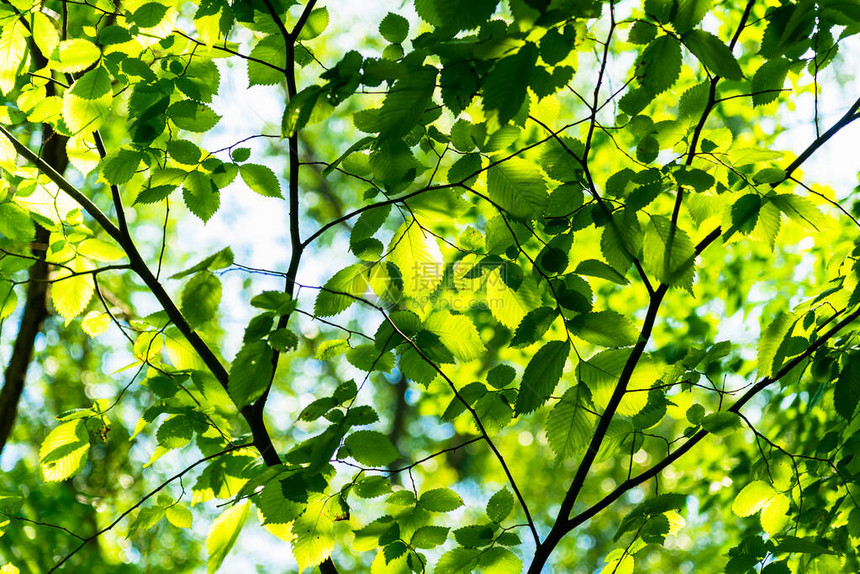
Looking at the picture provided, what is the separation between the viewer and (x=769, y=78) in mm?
1138

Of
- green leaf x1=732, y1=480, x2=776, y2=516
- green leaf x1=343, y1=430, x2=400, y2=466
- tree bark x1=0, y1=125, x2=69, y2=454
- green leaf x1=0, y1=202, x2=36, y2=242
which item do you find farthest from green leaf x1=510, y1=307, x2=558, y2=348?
tree bark x1=0, y1=125, x2=69, y2=454

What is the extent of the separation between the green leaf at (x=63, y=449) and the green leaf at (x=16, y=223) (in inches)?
18.6

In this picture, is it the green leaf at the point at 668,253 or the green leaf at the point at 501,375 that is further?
the green leaf at the point at 501,375

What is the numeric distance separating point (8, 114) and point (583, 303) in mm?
1561

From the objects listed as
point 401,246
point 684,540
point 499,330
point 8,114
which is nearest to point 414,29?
point 499,330

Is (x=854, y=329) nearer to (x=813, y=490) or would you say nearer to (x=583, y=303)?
(x=813, y=490)

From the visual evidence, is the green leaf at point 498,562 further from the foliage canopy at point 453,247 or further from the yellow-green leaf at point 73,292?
the yellow-green leaf at point 73,292

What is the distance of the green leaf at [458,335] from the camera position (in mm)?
1194

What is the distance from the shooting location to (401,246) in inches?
50.3

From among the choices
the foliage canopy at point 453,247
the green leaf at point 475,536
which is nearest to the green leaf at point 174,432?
the foliage canopy at point 453,247

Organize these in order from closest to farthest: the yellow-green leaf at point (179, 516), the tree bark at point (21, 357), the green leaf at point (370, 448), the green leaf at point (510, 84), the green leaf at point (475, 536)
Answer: the green leaf at point (510, 84)
the green leaf at point (370, 448)
the green leaf at point (475, 536)
the yellow-green leaf at point (179, 516)
the tree bark at point (21, 357)

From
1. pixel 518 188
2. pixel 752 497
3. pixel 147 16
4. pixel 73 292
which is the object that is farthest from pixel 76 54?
pixel 752 497

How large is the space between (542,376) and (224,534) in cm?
64

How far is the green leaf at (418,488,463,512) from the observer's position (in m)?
1.26
